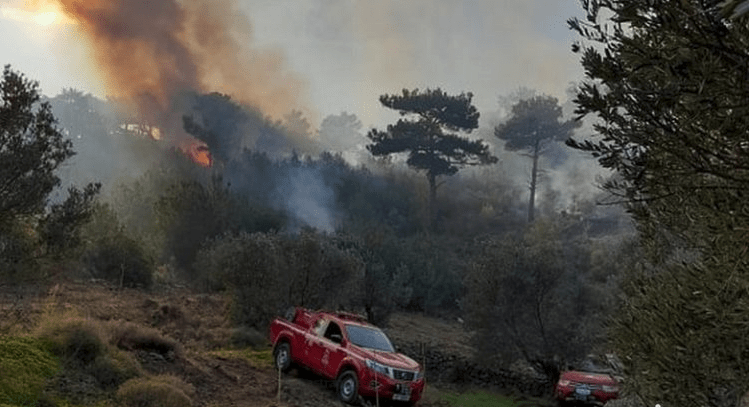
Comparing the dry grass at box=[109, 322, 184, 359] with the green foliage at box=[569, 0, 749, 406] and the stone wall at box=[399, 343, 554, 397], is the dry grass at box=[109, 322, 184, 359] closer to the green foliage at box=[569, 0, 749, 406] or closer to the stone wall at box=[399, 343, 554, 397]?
the stone wall at box=[399, 343, 554, 397]

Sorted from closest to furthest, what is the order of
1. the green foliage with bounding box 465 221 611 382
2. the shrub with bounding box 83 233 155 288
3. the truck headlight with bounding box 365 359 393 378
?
the truck headlight with bounding box 365 359 393 378
the green foliage with bounding box 465 221 611 382
the shrub with bounding box 83 233 155 288

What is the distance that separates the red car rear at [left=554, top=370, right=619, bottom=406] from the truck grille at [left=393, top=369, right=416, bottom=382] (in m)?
6.06

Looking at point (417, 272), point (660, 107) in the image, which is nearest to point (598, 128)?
point (660, 107)

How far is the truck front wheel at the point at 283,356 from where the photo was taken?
1742cm

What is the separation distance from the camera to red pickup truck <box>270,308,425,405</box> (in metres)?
15.1

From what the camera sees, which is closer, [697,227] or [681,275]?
[697,227]

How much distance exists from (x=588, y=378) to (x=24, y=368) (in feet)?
49.5

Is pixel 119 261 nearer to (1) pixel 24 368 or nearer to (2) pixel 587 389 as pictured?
(1) pixel 24 368

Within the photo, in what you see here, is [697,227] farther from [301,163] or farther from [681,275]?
[301,163]

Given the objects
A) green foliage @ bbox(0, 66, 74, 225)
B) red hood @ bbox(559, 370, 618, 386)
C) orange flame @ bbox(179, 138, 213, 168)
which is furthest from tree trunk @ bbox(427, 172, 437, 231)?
green foliage @ bbox(0, 66, 74, 225)

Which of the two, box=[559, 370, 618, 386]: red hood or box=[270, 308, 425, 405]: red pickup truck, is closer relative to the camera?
box=[270, 308, 425, 405]: red pickup truck

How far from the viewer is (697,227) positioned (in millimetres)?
5629

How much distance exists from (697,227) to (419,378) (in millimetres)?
11167

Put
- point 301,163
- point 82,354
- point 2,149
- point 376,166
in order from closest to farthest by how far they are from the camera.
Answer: point 2,149
point 82,354
point 301,163
point 376,166
